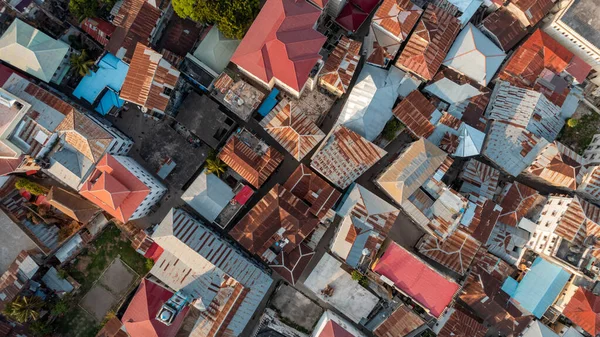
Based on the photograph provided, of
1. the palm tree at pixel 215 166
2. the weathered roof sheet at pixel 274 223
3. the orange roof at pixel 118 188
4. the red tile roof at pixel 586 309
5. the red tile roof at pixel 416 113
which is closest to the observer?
the orange roof at pixel 118 188

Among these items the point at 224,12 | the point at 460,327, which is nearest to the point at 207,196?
the point at 224,12

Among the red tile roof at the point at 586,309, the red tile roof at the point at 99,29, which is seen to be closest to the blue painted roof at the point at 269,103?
the red tile roof at the point at 99,29

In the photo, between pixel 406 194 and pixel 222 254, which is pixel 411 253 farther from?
pixel 222 254

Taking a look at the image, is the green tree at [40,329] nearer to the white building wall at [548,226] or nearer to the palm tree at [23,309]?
the palm tree at [23,309]

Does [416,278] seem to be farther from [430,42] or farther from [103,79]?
[103,79]

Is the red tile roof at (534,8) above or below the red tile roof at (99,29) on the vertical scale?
above

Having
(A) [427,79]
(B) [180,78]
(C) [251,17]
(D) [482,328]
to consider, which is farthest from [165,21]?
(D) [482,328]
